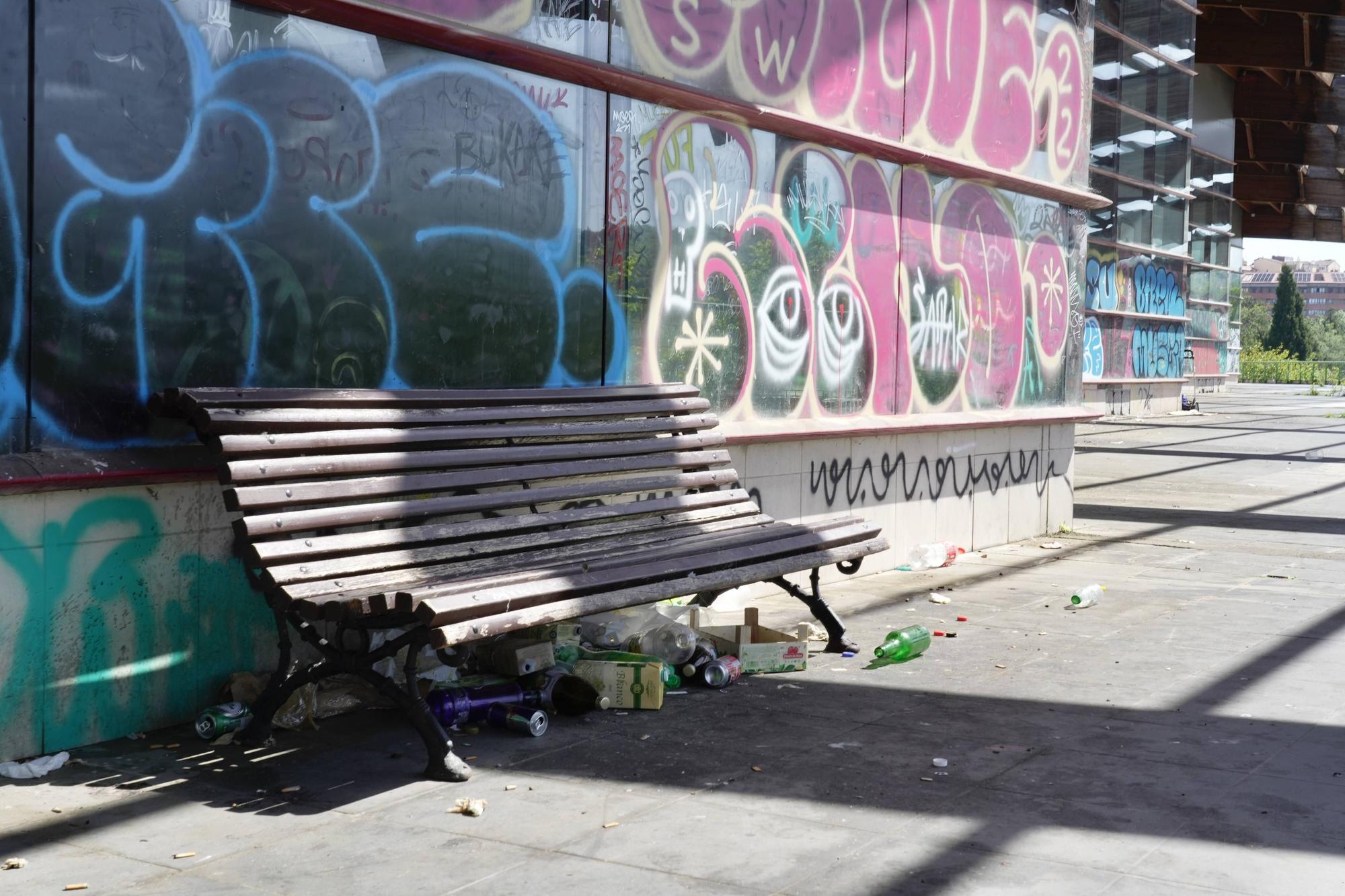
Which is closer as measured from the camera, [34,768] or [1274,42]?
[34,768]

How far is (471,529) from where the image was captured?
4953 millimetres

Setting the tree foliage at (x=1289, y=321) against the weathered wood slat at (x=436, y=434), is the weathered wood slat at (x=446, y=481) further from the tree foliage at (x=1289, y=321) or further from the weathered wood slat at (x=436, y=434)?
the tree foliage at (x=1289, y=321)

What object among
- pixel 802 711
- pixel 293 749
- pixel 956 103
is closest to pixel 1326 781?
pixel 802 711

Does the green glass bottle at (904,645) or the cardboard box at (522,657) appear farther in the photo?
the green glass bottle at (904,645)

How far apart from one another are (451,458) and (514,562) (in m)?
0.49

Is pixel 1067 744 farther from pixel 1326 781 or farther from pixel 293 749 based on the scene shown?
pixel 293 749

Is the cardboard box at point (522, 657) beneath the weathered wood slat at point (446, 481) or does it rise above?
beneath

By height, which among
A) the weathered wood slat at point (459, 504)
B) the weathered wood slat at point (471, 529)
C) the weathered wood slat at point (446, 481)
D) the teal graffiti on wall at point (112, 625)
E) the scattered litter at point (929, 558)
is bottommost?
the scattered litter at point (929, 558)

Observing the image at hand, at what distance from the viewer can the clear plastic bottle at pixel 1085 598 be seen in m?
7.35

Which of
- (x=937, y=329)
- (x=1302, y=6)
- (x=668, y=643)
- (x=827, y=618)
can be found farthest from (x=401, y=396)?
(x=1302, y=6)

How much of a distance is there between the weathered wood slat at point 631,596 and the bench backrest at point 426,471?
28 centimetres

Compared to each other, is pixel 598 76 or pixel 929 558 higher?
pixel 598 76

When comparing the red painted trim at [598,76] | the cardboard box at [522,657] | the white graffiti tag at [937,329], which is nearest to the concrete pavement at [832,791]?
the cardboard box at [522,657]

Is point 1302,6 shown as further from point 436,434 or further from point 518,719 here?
point 518,719
